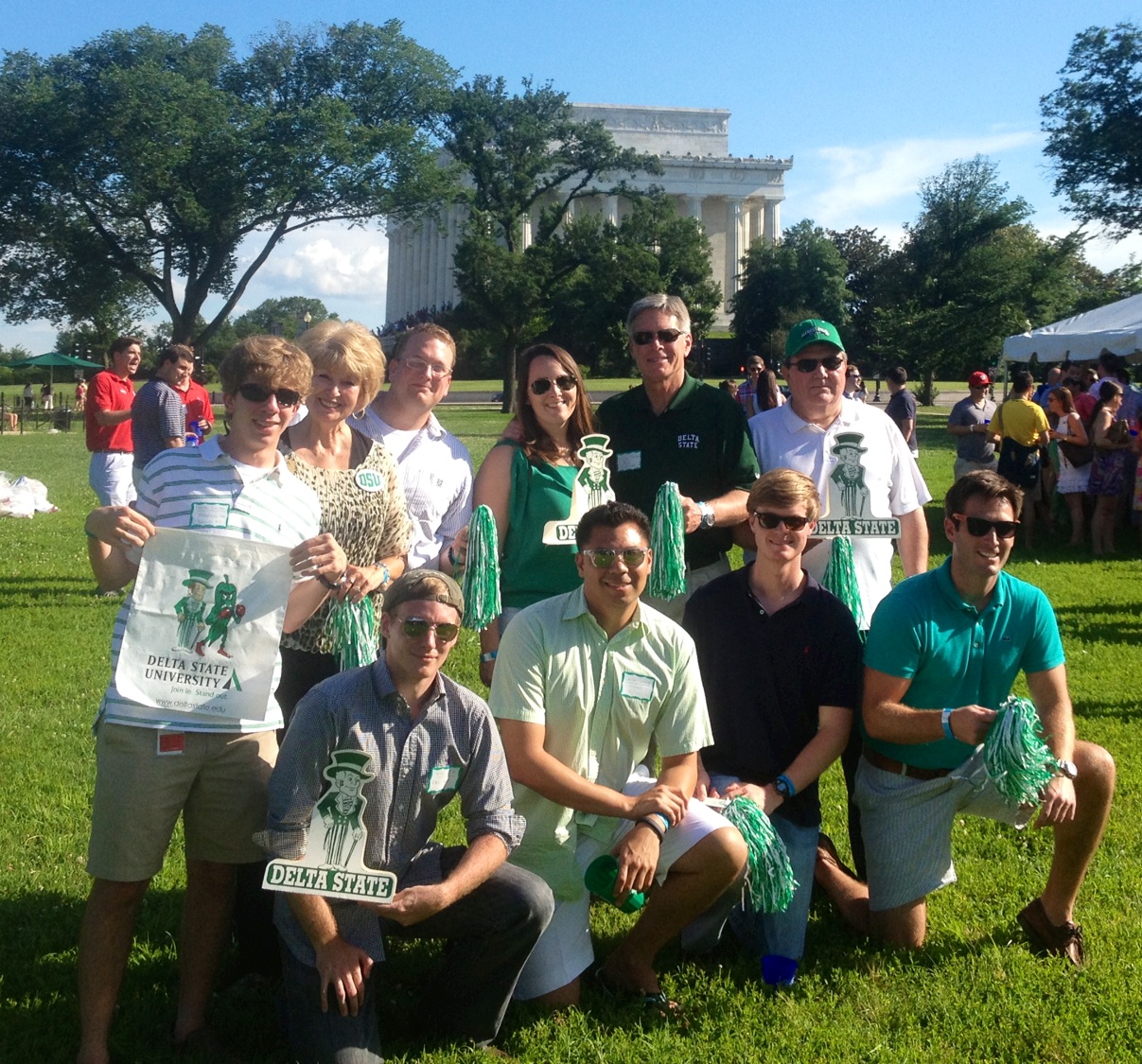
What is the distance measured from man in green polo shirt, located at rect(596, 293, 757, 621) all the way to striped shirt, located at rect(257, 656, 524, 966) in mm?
1313

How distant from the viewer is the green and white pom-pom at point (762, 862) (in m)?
4.11

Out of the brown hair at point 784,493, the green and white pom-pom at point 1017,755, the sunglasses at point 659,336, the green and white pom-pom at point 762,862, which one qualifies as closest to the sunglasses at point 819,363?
the sunglasses at point 659,336

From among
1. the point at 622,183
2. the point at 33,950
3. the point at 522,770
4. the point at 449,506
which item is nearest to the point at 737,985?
the point at 522,770

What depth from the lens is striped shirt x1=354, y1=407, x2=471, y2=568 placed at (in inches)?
185

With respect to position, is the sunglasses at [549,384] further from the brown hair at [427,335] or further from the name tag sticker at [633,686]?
the name tag sticker at [633,686]

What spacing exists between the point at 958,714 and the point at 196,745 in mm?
2551

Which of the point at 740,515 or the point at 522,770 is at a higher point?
the point at 740,515

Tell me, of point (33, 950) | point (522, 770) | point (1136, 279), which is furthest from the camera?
point (1136, 279)

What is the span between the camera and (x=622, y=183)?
204 ft

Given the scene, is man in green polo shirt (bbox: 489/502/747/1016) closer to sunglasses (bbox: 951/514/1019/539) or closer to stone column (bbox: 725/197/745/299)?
sunglasses (bbox: 951/514/1019/539)

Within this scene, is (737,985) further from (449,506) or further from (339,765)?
(449,506)

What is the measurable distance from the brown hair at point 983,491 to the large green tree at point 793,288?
61391 mm

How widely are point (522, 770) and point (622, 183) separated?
61344mm

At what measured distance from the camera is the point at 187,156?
48.9 metres
